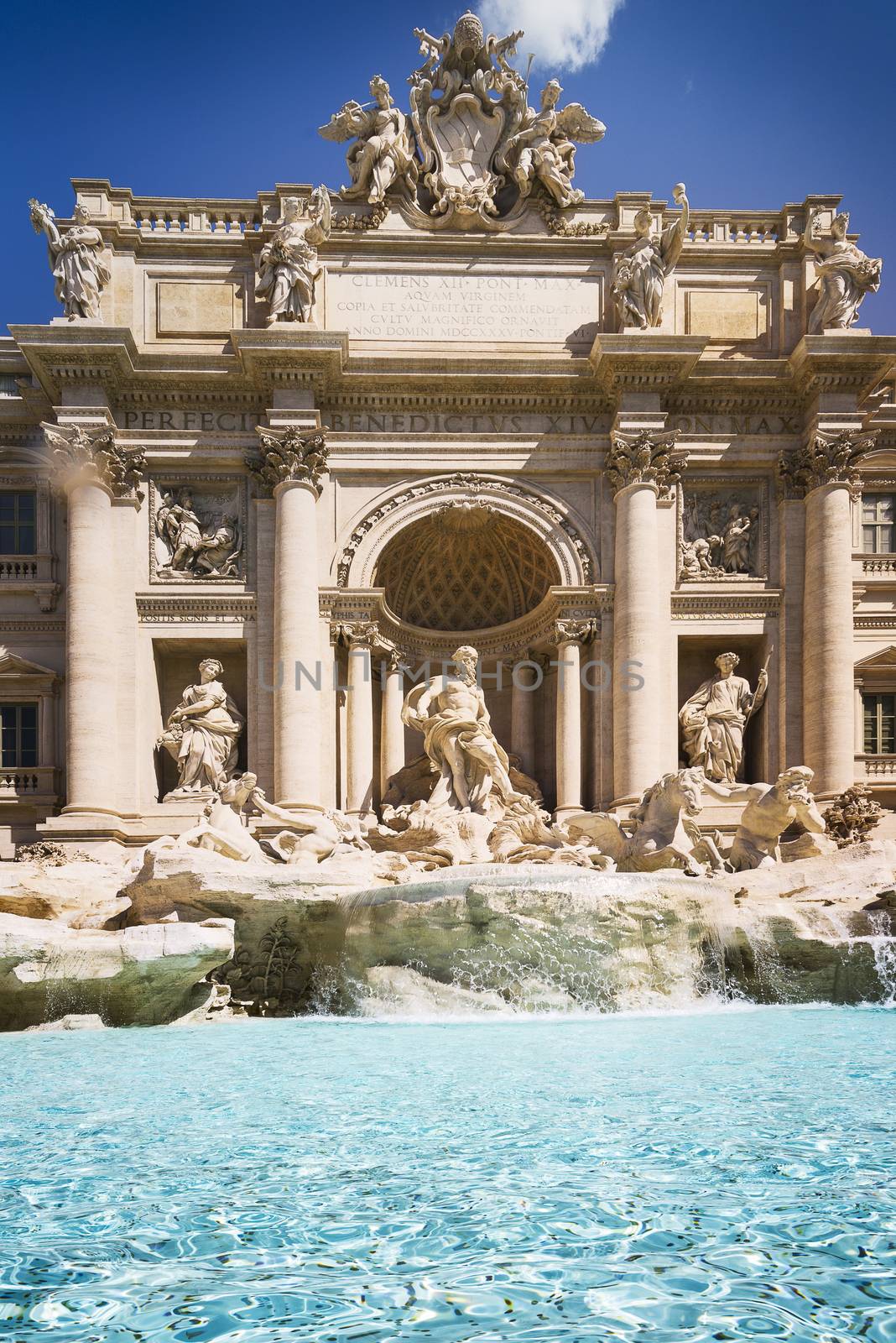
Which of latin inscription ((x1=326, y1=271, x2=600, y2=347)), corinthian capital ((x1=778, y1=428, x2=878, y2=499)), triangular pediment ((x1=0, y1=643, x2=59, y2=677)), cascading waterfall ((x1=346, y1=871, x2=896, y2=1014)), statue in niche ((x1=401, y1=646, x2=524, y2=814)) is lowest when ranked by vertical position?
cascading waterfall ((x1=346, y1=871, x2=896, y2=1014))

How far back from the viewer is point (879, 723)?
23.7 m

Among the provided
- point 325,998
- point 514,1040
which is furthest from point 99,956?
point 514,1040

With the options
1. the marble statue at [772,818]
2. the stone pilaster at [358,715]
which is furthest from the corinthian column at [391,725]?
the marble statue at [772,818]

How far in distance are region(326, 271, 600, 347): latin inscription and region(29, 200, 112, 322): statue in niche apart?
191 inches

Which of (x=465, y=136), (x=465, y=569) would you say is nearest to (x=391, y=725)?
(x=465, y=569)

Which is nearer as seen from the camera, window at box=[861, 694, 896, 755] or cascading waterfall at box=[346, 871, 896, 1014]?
cascading waterfall at box=[346, 871, 896, 1014]

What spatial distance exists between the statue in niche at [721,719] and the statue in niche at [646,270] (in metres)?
7.44

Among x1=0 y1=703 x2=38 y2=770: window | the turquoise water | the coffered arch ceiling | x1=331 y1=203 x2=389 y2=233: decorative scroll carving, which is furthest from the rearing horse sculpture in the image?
x1=331 y1=203 x2=389 y2=233: decorative scroll carving

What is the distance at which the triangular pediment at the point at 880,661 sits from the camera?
76.9 feet

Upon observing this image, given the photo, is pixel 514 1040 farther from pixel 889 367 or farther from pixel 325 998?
pixel 889 367

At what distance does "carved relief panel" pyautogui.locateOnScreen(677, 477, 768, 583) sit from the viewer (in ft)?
77.4

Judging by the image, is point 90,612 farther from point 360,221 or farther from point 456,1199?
point 456,1199

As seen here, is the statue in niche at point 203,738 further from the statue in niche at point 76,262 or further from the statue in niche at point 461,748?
the statue in niche at point 76,262

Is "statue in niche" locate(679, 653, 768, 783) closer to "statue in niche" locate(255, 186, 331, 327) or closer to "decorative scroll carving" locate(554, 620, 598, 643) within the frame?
"decorative scroll carving" locate(554, 620, 598, 643)
